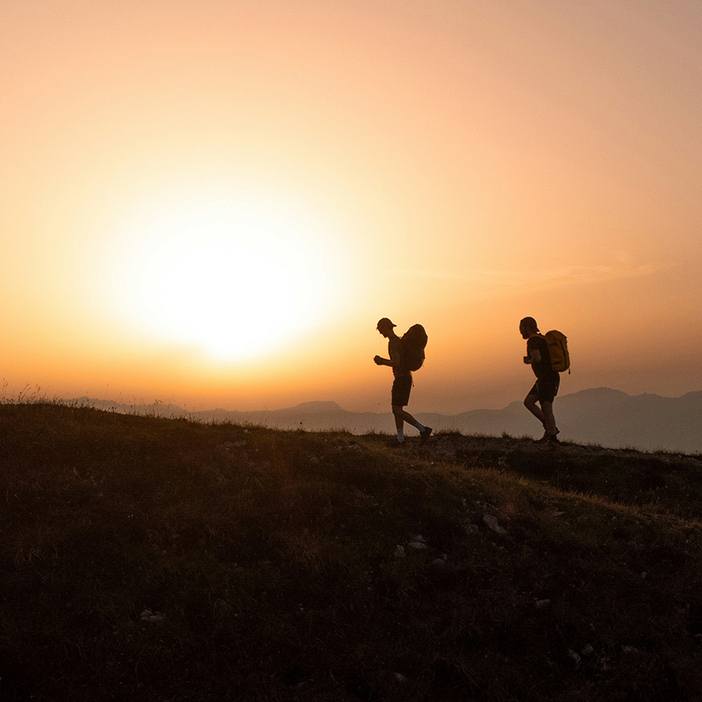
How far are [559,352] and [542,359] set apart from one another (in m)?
0.46

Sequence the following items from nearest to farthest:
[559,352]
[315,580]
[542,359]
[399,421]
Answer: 1. [315,580]
2. [559,352]
3. [542,359]
4. [399,421]

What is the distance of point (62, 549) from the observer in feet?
22.0

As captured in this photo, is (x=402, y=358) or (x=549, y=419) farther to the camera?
(x=549, y=419)

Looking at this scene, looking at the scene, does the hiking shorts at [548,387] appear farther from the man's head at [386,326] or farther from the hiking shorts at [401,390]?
the man's head at [386,326]

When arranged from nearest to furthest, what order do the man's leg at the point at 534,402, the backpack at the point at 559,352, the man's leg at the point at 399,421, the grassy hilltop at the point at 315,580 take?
1. the grassy hilltop at the point at 315,580
2. the backpack at the point at 559,352
3. the man's leg at the point at 399,421
4. the man's leg at the point at 534,402

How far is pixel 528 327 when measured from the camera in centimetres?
1462

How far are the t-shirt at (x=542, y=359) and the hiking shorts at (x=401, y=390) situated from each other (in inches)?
129

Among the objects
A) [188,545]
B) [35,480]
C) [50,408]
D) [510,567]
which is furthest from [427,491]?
[50,408]

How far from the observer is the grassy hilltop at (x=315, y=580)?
536cm

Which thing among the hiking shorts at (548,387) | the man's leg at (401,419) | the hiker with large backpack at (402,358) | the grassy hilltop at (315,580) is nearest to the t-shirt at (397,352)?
the hiker with large backpack at (402,358)

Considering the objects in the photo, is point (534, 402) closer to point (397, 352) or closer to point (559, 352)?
point (559, 352)

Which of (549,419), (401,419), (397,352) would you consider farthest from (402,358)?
(549,419)

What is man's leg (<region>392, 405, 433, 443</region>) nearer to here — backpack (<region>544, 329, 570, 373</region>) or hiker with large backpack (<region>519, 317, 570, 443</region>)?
hiker with large backpack (<region>519, 317, 570, 443</region>)

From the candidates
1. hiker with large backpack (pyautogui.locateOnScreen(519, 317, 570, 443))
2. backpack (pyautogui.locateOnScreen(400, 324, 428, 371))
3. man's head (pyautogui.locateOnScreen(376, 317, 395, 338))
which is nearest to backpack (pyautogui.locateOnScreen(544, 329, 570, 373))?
hiker with large backpack (pyautogui.locateOnScreen(519, 317, 570, 443))
